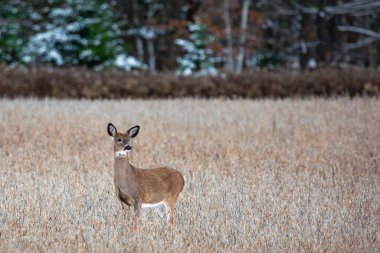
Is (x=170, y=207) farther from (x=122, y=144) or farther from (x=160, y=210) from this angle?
(x=122, y=144)

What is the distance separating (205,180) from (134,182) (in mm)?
2976

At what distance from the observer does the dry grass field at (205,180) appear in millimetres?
7047

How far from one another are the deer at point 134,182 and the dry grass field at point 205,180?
9.0 inches

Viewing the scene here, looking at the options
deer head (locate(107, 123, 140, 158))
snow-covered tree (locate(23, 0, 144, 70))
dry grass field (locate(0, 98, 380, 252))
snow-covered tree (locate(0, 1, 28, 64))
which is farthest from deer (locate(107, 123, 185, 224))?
snow-covered tree (locate(0, 1, 28, 64))

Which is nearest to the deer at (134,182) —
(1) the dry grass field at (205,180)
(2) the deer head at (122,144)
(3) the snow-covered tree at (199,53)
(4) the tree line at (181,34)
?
(2) the deer head at (122,144)

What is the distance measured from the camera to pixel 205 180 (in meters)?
10.1

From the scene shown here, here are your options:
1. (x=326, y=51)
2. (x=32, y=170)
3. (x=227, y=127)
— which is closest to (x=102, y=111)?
(x=227, y=127)

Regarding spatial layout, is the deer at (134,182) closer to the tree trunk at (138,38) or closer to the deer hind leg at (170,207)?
the deer hind leg at (170,207)

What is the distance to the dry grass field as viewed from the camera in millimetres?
7047

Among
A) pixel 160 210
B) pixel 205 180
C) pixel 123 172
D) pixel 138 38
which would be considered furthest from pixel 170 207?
pixel 138 38

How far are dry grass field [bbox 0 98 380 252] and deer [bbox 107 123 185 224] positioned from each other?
0.23m

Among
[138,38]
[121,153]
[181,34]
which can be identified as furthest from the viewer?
[138,38]

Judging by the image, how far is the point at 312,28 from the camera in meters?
41.6

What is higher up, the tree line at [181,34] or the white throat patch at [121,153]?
the white throat patch at [121,153]
